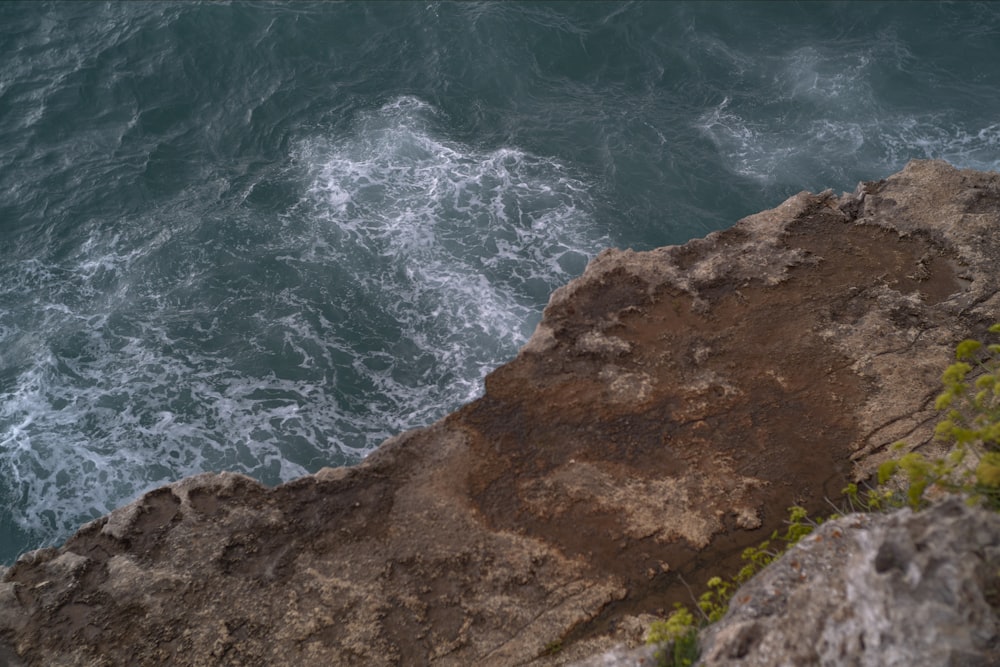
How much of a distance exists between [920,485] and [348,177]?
2360 cm

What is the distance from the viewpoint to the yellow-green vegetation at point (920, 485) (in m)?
10.2

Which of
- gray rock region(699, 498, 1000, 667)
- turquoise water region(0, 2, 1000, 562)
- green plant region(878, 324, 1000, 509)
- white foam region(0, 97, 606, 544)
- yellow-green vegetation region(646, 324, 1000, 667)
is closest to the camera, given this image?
gray rock region(699, 498, 1000, 667)

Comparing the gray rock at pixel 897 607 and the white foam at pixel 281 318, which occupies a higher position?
the gray rock at pixel 897 607

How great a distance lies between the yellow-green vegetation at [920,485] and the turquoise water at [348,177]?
1232 cm

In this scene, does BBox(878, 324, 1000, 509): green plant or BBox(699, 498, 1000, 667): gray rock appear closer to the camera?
BBox(699, 498, 1000, 667): gray rock

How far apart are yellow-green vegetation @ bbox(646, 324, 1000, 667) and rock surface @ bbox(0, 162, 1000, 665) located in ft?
1.90

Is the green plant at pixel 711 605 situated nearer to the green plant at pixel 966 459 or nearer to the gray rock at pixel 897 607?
the gray rock at pixel 897 607

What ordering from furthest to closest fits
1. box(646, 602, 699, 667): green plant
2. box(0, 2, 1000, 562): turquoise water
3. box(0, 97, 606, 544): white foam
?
1. box(0, 2, 1000, 562): turquoise water
2. box(0, 97, 606, 544): white foam
3. box(646, 602, 699, 667): green plant

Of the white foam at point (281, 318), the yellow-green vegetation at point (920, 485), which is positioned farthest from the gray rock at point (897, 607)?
the white foam at point (281, 318)

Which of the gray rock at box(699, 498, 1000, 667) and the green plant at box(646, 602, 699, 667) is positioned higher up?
the gray rock at box(699, 498, 1000, 667)

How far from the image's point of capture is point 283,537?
1453 cm

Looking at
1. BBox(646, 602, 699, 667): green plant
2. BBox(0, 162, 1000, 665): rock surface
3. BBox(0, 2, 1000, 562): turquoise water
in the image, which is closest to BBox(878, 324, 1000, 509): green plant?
BBox(0, 162, 1000, 665): rock surface

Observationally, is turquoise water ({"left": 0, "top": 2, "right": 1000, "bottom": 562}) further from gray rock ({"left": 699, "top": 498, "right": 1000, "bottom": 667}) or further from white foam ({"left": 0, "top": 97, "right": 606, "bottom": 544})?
gray rock ({"left": 699, "top": 498, "right": 1000, "bottom": 667})

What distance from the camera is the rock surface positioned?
13.3m
